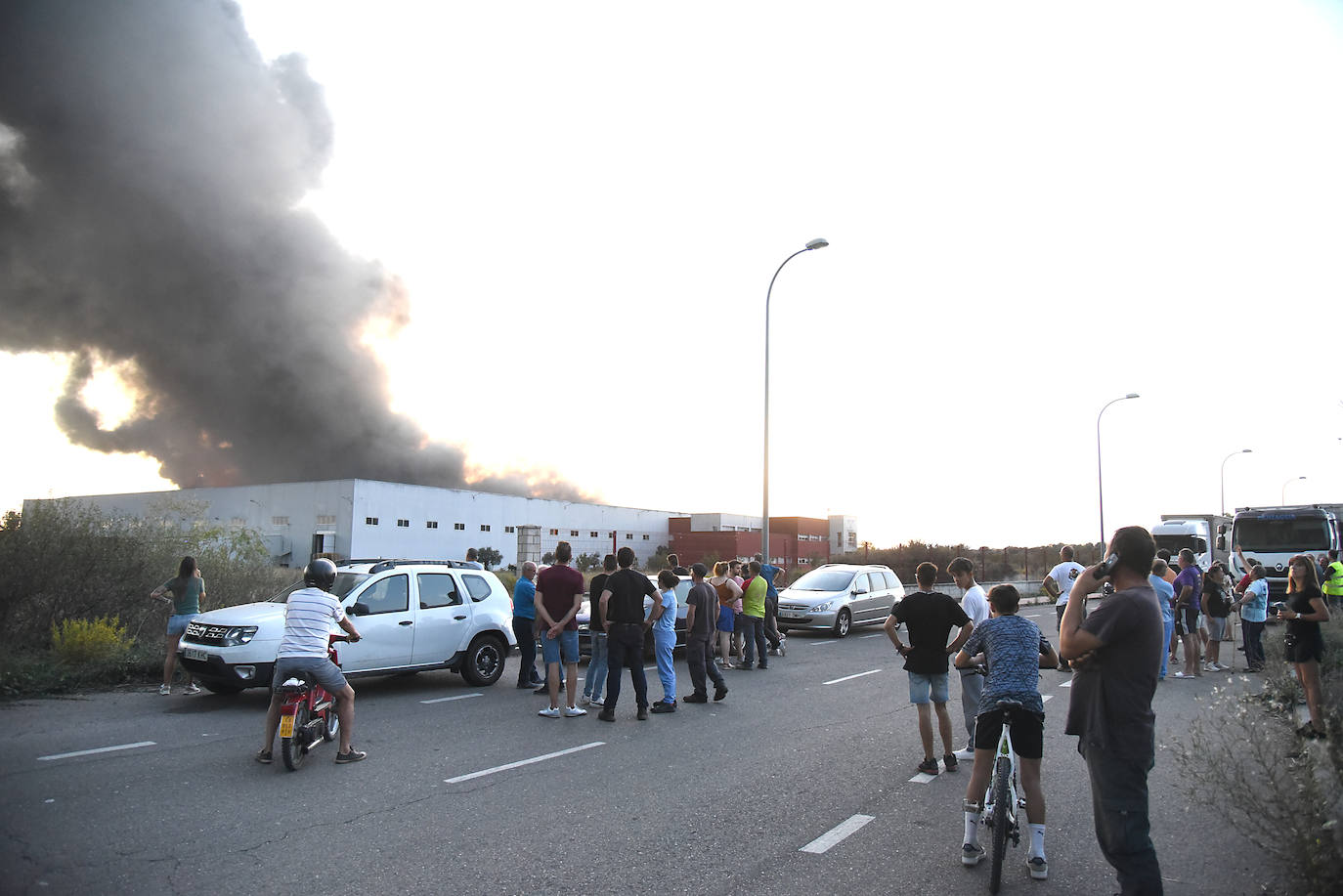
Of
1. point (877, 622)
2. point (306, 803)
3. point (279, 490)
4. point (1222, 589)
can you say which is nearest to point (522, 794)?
point (306, 803)

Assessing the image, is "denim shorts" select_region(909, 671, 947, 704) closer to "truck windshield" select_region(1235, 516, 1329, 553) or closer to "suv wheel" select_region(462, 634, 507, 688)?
"suv wheel" select_region(462, 634, 507, 688)

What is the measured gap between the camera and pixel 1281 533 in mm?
21688

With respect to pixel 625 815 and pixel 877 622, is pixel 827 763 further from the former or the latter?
pixel 877 622

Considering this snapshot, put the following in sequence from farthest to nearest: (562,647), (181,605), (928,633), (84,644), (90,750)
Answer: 1. (84,644)
2. (181,605)
3. (562,647)
4. (90,750)
5. (928,633)

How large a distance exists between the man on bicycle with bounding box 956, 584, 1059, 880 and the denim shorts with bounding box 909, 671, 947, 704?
1.42 meters

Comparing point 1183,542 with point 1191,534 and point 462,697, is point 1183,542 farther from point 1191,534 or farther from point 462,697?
point 462,697

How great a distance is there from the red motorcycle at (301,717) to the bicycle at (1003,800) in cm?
494

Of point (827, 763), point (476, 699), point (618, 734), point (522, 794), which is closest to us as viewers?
point (522, 794)

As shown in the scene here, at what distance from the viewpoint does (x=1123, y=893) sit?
3383mm

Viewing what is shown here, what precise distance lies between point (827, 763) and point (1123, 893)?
3.69 metres

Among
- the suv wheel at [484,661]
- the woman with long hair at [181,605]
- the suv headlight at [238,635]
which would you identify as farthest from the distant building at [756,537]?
the suv headlight at [238,635]

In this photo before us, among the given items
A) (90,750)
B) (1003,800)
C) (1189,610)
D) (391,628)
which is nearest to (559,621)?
(391,628)

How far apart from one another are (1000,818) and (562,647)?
17.9 ft

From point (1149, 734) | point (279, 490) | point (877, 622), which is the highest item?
point (279, 490)
